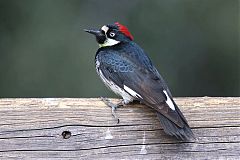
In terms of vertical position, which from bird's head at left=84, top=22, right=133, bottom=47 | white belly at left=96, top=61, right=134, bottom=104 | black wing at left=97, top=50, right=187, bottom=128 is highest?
bird's head at left=84, top=22, right=133, bottom=47

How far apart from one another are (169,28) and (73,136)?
484 centimetres

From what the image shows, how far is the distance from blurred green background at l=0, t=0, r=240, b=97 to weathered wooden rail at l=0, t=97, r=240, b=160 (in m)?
4.08

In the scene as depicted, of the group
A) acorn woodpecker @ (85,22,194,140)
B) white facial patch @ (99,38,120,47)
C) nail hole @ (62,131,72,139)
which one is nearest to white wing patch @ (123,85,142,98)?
acorn woodpecker @ (85,22,194,140)

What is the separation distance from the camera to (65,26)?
8.22 meters

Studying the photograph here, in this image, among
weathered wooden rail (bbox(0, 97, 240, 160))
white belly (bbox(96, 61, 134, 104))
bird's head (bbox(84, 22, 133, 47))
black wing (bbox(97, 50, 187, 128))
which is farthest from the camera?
bird's head (bbox(84, 22, 133, 47))

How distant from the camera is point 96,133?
3580mm

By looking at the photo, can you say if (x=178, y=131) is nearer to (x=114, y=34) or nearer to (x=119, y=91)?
(x=119, y=91)

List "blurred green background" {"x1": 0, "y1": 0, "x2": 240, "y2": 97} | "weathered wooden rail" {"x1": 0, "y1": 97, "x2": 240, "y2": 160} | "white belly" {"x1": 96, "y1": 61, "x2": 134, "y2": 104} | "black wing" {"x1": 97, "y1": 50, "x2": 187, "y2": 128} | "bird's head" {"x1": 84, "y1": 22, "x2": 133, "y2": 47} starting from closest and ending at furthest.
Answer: "weathered wooden rail" {"x1": 0, "y1": 97, "x2": 240, "y2": 160} < "black wing" {"x1": 97, "y1": 50, "x2": 187, "y2": 128} < "white belly" {"x1": 96, "y1": 61, "x2": 134, "y2": 104} < "bird's head" {"x1": 84, "y1": 22, "x2": 133, "y2": 47} < "blurred green background" {"x1": 0, "y1": 0, "x2": 240, "y2": 97}

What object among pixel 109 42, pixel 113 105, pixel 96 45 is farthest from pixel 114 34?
pixel 96 45

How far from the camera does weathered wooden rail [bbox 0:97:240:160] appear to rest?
354 centimetres

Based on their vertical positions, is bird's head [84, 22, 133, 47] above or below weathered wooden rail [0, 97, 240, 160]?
above

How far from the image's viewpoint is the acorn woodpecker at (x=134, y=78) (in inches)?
142

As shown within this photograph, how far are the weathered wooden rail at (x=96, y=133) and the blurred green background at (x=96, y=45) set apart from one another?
4.08m

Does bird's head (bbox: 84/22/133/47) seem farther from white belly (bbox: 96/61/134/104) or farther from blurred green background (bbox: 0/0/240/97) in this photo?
blurred green background (bbox: 0/0/240/97)
